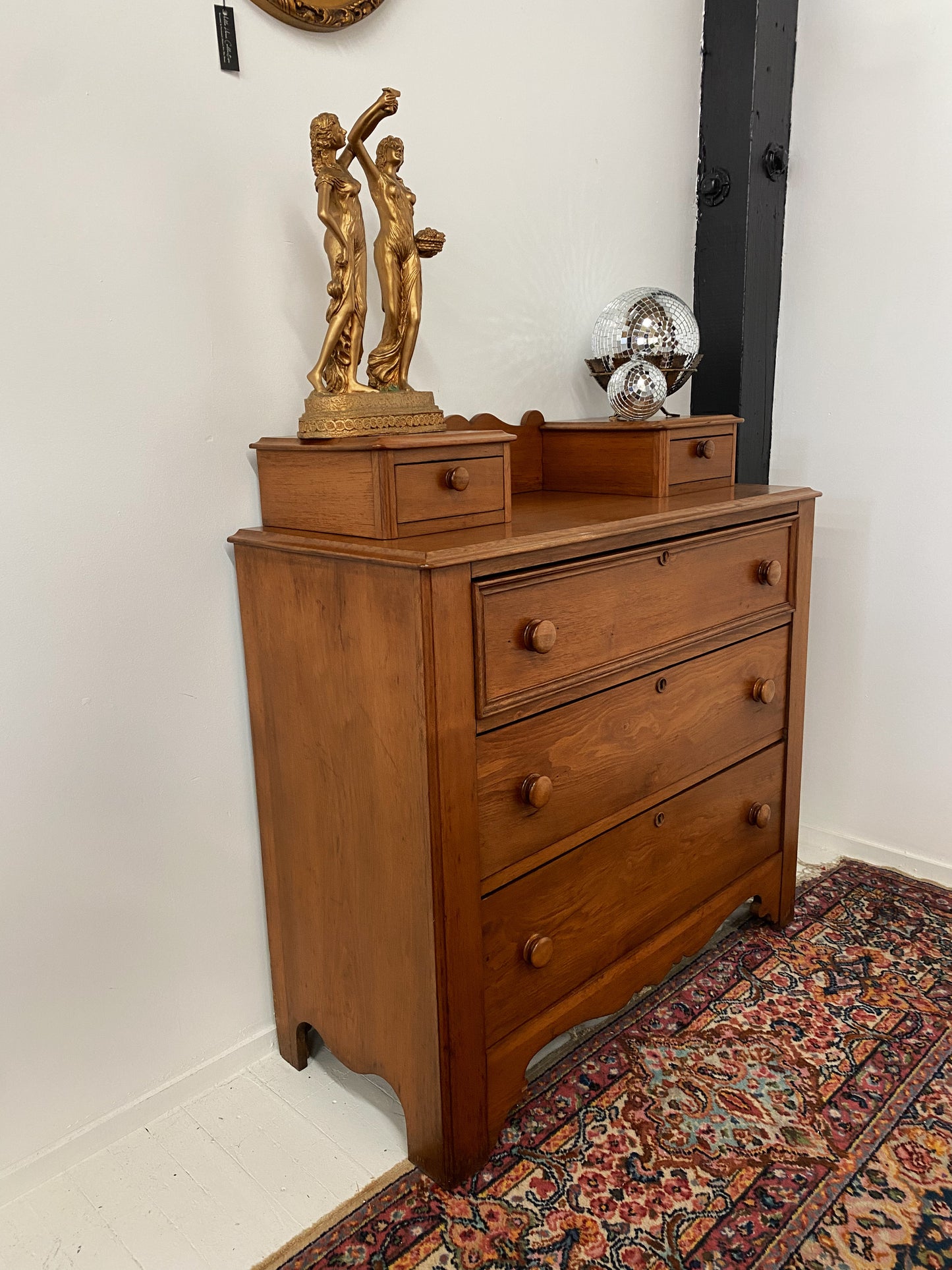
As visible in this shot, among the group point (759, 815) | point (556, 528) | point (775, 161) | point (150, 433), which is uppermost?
point (775, 161)

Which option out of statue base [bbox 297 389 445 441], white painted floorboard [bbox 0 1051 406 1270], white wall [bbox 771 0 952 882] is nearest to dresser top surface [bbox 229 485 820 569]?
statue base [bbox 297 389 445 441]

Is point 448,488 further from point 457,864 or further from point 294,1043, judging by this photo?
point 294,1043

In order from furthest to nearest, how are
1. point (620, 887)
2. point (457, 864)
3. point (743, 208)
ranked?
point (743, 208) → point (620, 887) → point (457, 864)

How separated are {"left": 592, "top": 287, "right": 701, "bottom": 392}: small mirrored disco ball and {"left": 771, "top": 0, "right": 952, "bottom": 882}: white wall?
536 mm

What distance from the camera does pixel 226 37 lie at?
1.49 m

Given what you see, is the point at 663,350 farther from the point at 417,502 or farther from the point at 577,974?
the point at 577,974

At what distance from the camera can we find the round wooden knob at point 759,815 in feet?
6.46

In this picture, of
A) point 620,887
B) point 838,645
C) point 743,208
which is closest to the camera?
point 620,887

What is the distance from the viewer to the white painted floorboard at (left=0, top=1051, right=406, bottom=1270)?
54.1 inches

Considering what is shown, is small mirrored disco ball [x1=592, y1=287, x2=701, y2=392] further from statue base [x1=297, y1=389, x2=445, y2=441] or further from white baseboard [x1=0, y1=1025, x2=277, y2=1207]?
white baseboard [x1=0, y1=1025, x2=277, y2=1207]

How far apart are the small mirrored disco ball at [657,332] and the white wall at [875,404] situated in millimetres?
536

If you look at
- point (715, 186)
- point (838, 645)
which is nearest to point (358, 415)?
point (715, 186)

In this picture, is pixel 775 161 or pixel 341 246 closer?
pixel 341 246

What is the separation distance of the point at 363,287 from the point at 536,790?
0.85m
